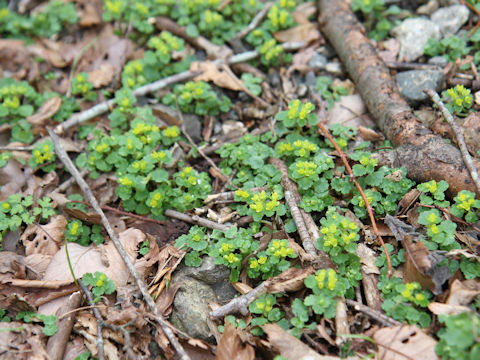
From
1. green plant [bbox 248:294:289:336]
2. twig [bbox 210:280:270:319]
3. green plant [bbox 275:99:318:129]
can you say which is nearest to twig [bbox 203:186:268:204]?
green plant [bbox 275:99:318:129]

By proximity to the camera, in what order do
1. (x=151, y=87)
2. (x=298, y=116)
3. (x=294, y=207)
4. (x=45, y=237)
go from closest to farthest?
(x=294, y=207)
(x=45, y=237)
(x=298, y=116)
(x=151, y=87)

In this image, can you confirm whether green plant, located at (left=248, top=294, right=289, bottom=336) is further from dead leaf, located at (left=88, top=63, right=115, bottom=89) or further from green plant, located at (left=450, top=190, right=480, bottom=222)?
dead leaf, located at (left=88, top=63, right=115, bottom=89)

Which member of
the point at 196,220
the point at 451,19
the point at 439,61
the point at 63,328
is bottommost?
the point at 63,328

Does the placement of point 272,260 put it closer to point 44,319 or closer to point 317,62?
point 44,319

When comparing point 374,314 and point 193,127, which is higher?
point 193,127

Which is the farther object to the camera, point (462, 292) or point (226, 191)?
point (226, 191)

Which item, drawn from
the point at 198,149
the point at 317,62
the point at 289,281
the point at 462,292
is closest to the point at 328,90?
the point at 317,62

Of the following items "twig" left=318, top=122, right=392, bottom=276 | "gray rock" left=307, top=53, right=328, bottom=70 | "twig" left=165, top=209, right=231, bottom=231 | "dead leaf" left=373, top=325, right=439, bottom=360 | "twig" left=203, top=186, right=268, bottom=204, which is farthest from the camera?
"gray rock" left=307, top=53, right=328, bottom=70
